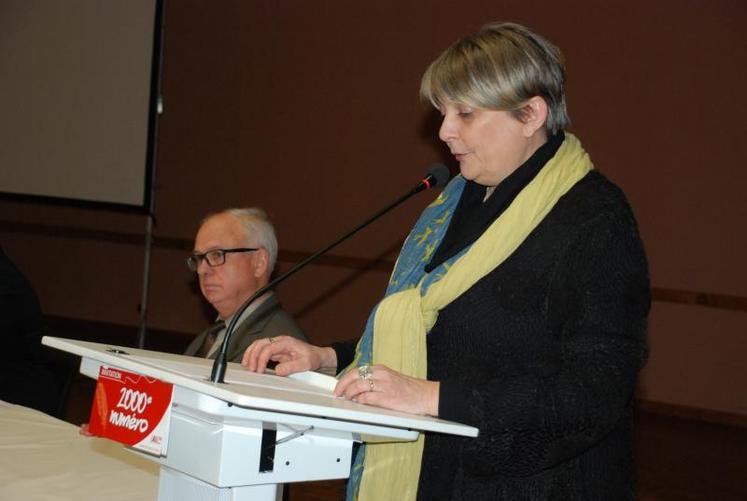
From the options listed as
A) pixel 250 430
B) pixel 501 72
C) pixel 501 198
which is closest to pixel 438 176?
pixel 501 198

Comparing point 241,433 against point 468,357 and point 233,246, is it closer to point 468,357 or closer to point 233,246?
point 468,357

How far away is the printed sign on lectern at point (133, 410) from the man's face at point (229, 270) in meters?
1.64

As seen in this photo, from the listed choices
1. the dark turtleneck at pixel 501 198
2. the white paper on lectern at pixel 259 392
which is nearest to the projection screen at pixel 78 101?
the dark turtleneck at pixel 501 198

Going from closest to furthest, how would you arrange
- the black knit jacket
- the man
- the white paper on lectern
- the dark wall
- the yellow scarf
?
1. the white paper on lectern
2. the black knit jacket
3. the yellow scarf
4. the man
5. the dark wall

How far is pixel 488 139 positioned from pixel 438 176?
24 cm

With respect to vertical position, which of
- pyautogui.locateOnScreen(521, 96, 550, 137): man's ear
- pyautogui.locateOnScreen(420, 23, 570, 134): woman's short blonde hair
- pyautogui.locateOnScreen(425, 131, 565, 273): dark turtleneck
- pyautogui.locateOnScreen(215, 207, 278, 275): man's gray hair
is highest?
pyautogui.locateOnScreen(420, 23, 570, 134): woman's short blonde hair

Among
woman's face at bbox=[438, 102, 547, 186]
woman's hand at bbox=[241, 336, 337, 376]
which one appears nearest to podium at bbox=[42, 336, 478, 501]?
woman's hand at bbox=[241, 336, 337, 376]

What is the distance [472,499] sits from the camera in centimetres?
158

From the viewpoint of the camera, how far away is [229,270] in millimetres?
3094

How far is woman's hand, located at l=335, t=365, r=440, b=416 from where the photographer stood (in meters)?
1.39

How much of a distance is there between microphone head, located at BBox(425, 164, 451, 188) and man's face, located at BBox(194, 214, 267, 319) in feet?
4.23

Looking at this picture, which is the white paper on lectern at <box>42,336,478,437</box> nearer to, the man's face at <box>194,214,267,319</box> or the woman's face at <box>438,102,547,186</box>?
the woman's face at <box>438,102,547,186</box>

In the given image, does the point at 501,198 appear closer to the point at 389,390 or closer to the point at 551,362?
the point at 551,362

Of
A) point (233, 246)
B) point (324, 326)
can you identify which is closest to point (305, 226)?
point (324, 326)
